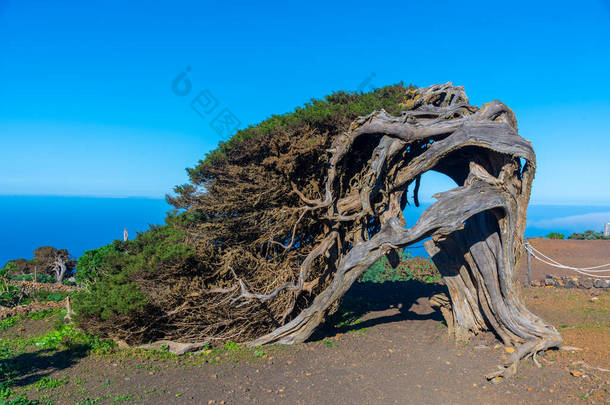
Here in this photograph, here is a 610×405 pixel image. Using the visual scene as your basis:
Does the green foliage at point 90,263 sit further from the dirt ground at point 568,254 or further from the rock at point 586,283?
the dirt ground at point 568,254

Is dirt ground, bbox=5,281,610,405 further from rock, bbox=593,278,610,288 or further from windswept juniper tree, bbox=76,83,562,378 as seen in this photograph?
rock, bbox=593,278,610,288

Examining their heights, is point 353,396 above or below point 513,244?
below

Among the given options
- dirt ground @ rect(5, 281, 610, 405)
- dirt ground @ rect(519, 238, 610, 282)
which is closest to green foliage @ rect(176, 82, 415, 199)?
dirt ground @ rect(5, 281, 610, 405)

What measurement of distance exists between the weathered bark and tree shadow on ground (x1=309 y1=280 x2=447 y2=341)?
4.46 ft

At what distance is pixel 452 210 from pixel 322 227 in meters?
3.00

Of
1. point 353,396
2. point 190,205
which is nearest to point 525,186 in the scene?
point 353,396

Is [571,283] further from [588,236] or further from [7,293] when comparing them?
[7,293]

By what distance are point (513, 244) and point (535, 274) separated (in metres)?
10.2

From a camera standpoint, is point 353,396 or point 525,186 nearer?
point 353,396

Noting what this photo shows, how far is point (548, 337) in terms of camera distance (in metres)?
6.57

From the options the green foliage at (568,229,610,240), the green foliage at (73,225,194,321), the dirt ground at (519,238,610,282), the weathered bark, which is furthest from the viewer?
the green foliage at (568,229,610,240)

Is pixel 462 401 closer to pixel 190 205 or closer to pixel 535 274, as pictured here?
pixel 190 205

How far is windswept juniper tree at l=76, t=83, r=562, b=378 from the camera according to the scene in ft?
22.3

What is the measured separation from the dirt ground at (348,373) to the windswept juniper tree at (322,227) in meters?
0.56
